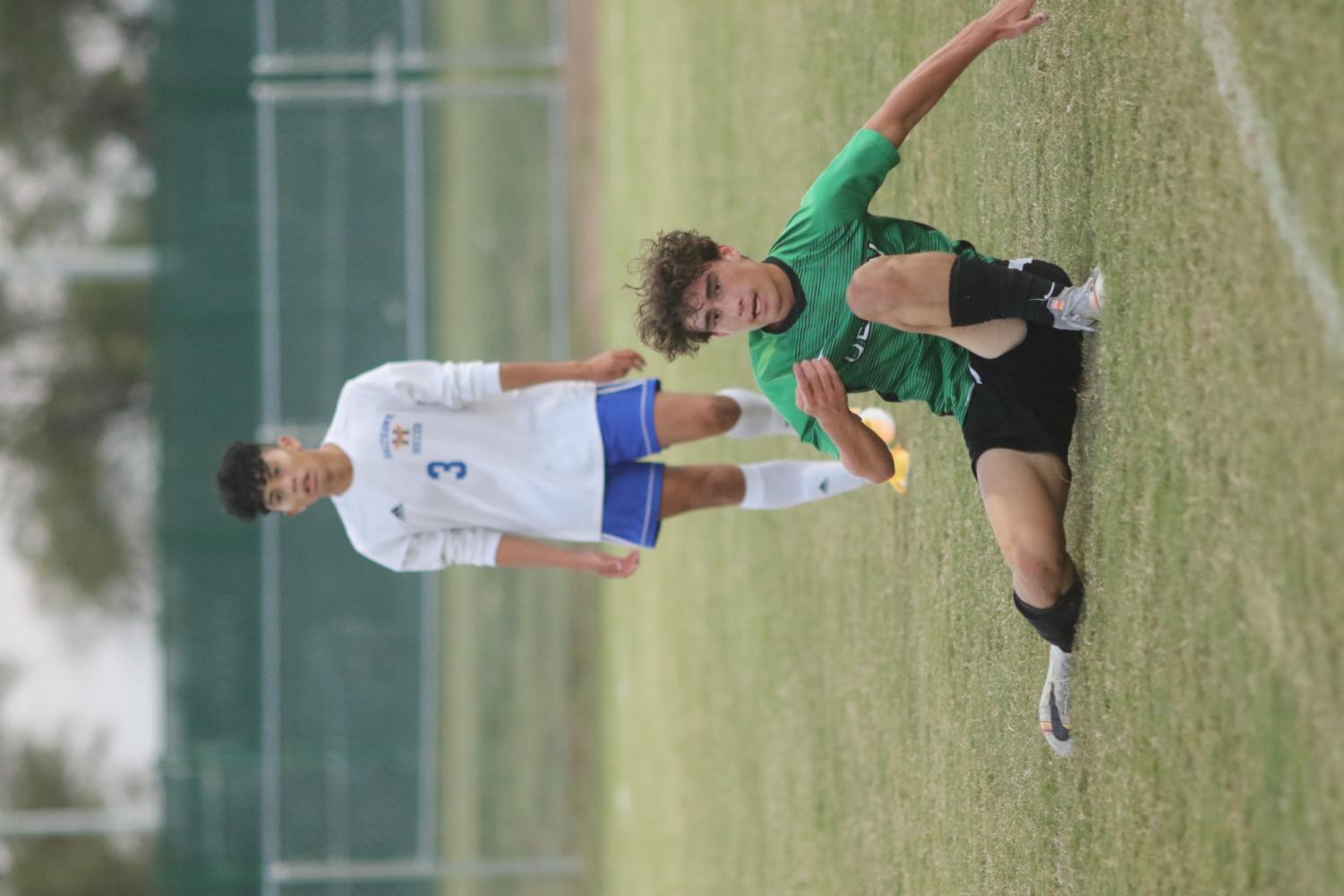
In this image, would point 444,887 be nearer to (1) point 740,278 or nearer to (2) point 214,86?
(2) point 214,86

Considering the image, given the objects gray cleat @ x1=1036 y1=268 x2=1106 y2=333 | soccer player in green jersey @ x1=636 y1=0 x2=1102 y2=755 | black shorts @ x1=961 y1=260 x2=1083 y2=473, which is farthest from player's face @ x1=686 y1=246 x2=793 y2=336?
gray cleat @ x1=1036 y1=268 x2=1106 y2=333

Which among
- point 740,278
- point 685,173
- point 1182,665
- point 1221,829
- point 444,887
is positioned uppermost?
point 685,173

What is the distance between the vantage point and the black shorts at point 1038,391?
3.73 m

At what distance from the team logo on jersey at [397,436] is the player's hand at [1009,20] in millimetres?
2700

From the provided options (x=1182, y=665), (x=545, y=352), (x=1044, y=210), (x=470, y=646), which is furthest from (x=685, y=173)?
(x=1182, y=665)

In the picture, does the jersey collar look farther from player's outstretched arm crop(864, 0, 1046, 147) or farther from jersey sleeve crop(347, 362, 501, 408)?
jersey sleeve crop(347, 362, 501, 408)

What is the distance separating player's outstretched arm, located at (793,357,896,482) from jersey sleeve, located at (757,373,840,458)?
226 millimetres

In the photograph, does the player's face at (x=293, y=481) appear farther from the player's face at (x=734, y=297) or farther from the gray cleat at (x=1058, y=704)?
the gray cleat at (x=1058, y=704)

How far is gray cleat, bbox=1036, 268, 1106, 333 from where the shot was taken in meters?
3.54

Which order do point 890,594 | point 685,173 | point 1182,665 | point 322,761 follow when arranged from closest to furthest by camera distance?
point 1182,665
point 890,594
point 685,173
point 322,761

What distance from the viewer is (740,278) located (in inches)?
149

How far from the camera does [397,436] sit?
5.46 meters

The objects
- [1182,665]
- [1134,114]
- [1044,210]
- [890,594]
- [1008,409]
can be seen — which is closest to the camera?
[1182,665]

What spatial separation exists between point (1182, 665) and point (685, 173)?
711 centimetres
